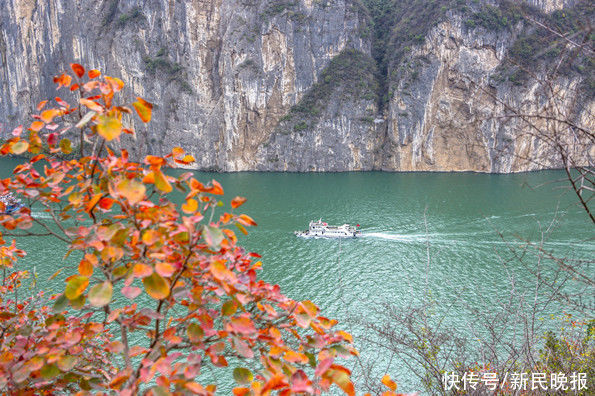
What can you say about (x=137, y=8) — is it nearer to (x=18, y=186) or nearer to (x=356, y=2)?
(x=356, y=2)

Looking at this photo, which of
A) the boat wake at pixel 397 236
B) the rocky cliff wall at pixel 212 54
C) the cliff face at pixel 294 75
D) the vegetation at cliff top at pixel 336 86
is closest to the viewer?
the boat wake at pixel 397 236

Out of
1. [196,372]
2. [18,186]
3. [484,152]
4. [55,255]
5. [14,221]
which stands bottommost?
[55,255]

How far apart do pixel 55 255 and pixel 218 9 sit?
3406 centimetres

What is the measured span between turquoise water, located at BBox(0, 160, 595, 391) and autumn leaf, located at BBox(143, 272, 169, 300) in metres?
6.05

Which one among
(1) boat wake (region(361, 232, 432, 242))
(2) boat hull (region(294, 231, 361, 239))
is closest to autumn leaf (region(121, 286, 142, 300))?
(2) boat hull (region(294, 231, 361, 239))

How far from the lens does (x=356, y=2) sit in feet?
146

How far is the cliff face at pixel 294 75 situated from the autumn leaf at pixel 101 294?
41.5m

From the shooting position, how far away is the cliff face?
39812 millimetres

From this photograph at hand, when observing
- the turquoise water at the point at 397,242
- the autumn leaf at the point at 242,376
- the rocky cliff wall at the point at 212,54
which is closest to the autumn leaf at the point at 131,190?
the autumn leaf at the point at 242,376

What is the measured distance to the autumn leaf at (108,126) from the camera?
128 centimetres

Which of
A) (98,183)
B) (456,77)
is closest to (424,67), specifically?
(456,77)

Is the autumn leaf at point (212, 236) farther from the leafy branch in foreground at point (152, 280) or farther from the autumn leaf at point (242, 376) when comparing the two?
the autumn leaf at point (242, 376)

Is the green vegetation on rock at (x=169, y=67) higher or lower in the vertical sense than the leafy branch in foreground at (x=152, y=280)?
higher

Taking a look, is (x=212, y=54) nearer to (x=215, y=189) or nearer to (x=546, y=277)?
(x=546, y=277)
